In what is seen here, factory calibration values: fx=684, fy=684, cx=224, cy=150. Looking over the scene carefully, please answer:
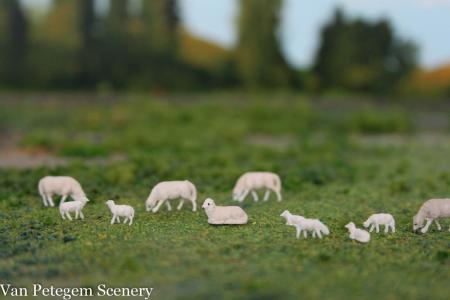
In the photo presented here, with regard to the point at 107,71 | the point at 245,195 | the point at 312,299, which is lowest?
the point at 312,299

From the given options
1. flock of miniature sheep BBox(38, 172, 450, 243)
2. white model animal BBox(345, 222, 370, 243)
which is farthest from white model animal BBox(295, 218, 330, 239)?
white model animal BBox(345, 222, 370, 243)

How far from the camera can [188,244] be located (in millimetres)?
8375

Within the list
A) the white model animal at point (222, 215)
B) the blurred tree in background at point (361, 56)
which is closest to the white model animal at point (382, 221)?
the white model animal at point (222, 215)

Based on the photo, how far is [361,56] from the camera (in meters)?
27.8

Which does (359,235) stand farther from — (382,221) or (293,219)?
(293,219)

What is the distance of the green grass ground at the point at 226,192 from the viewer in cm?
718

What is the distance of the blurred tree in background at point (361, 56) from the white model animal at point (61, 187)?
1900 centimetres

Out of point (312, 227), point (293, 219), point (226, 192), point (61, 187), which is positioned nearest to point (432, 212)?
point (312, 227)

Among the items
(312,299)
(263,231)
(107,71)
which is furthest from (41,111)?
(312,299)

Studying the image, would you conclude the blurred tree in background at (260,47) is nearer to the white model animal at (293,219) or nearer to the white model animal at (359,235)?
the white model animal at (293,219)

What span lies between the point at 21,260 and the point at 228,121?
15.3 m

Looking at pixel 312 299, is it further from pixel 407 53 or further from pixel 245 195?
pixel 407 53

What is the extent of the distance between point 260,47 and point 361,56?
162 inches

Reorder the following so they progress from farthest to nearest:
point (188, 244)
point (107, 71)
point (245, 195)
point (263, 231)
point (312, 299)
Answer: point (107, 71) → point (245, 195) → point (263, 231) → point (188, 244) → point (312, 299)
